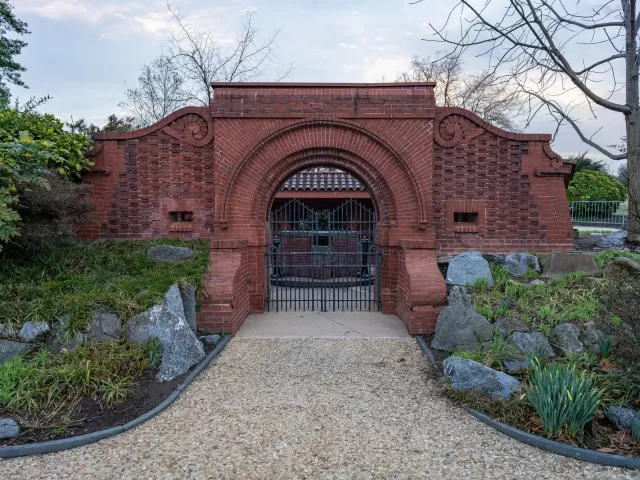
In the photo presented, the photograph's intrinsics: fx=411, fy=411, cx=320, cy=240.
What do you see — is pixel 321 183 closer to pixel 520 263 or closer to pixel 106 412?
pixel 520 263

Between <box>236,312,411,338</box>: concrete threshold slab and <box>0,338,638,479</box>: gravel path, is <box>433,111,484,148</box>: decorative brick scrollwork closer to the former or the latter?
<box>236,312,411,338</box>: concrete threshold slab

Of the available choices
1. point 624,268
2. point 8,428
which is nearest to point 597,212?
point 624,268

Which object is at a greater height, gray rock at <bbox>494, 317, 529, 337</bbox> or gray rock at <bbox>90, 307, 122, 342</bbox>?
gray rock at <bbox>90, 307, 122, 342</bbox>

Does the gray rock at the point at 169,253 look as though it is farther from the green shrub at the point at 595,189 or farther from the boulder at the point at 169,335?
the green shrub at the point at 595,189

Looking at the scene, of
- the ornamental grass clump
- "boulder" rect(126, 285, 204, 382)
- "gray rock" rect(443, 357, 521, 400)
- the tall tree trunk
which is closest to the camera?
the ornamental grass clump

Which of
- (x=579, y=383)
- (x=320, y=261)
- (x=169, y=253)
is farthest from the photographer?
(x=320, y=261)

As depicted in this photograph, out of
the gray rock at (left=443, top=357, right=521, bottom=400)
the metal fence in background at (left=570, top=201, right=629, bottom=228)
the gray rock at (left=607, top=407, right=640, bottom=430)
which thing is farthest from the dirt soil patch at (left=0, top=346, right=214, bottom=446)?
the metal fence in background at (left=570, top=201, right=629, bottom=228)

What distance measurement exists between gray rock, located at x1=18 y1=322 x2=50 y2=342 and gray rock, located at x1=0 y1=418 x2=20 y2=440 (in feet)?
4.34

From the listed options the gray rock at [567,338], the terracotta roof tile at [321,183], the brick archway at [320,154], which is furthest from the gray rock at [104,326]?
the terracotta roof tile at [321,183]

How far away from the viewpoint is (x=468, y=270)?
6602 millimetres

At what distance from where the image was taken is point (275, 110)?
275 inches

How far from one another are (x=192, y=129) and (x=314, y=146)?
7.08ft

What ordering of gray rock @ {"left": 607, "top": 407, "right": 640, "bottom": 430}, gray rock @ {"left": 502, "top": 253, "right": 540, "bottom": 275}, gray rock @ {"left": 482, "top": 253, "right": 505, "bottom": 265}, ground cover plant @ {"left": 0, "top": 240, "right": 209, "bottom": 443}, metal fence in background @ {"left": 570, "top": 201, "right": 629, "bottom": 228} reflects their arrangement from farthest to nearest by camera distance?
metal fence in background @ {"left": 570, "top": 201, "right": 629, "bottom": 228}
gray rock @ {"left": 482, "top": 253, "right": 505, "bottom": 265}
gray rock @ {"left": 502, "top": 253, "right": 540, "bottom": 275}
ground cover plant @ {"left": 0, "top": 240, "right": 209, "bottom": 443}
gray rock @ {"left": 607, "top": 407, "right": 640, "bottom": 430}

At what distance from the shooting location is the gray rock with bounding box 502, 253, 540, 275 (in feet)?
22.3
